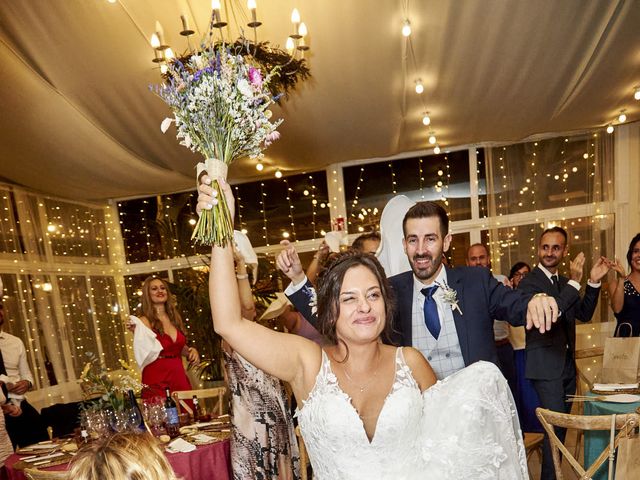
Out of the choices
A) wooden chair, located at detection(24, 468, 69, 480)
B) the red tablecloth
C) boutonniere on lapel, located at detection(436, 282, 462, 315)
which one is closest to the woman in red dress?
the red tablecloth

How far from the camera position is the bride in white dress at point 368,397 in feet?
5.37

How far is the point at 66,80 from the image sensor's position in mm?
3846

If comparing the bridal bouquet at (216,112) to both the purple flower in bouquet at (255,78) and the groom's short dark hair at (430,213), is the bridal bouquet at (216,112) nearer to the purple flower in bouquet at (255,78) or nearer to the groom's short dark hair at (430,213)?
the purple flower in bouquet at (255,78)

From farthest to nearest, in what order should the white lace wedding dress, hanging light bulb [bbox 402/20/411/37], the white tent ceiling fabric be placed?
hanging light bulb [bbox 402/20/411/37], the white tent ceiling fabric, the white lace wedding dress

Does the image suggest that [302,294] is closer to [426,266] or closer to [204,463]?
[426,266]

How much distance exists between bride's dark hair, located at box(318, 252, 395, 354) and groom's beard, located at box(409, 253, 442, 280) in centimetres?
63

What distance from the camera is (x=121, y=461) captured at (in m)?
1.14

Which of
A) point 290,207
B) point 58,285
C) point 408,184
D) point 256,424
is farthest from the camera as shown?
point 290,207

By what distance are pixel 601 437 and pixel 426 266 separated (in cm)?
163

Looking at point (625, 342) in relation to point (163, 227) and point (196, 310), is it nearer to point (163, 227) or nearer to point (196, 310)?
point (196, 310)

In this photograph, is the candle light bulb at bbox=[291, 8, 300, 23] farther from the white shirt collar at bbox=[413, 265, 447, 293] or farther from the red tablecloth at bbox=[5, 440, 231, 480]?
the red tablecloth at bbox=[5, 440, 231, 480]

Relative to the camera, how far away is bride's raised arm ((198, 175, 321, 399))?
1.55m

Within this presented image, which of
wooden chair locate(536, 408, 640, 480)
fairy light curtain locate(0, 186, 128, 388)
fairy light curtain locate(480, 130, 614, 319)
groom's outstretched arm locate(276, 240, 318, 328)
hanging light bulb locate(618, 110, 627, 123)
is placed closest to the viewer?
wooden chair locate(536, 408, 640, 480)

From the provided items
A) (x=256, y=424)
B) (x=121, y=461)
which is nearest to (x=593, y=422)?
(x=256, y=424)
